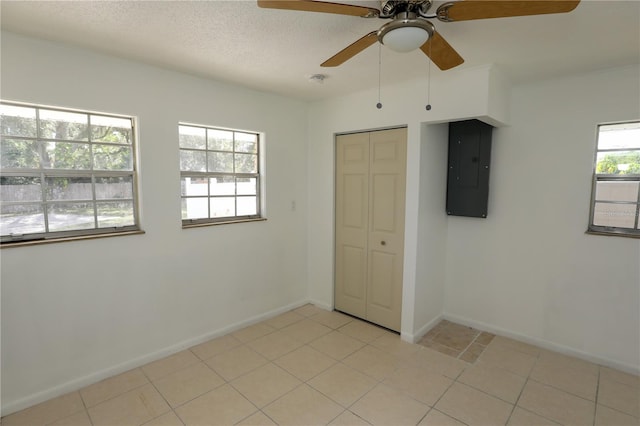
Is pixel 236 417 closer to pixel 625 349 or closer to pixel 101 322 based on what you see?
pixel 101 322

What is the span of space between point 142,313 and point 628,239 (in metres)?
4.00

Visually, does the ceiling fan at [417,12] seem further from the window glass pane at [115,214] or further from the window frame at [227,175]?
the window glass pane at [115,214]

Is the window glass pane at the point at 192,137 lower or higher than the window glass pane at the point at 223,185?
higher

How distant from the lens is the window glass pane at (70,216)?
234 cm

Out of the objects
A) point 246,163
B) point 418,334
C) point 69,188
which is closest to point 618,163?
point 418,334

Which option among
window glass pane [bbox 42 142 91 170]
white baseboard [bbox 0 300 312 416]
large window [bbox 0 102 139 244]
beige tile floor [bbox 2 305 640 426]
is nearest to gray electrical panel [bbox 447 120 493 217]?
beige tile floor [bbox 2 305 640 426]

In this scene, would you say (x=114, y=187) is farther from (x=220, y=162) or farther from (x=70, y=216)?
(x=220, y=162)

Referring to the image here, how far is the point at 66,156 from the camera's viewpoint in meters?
2.37

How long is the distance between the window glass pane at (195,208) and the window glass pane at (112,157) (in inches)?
21.8

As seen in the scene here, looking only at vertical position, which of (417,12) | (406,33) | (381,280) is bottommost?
(381,280)

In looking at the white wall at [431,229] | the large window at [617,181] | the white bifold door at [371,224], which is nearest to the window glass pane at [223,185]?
the white bifold door at [371,224]

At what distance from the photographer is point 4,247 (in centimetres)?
209

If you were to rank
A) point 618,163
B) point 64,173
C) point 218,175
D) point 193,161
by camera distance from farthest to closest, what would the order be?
point 218,175, point 193,161, point 618,163, point 64,173

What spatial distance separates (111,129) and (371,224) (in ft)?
8.21
